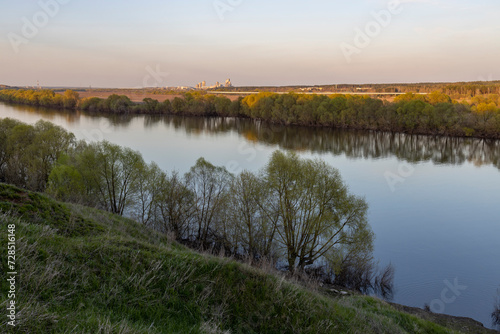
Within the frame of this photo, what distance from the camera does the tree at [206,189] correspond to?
17344 mm

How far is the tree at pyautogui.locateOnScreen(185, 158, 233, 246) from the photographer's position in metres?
17.3

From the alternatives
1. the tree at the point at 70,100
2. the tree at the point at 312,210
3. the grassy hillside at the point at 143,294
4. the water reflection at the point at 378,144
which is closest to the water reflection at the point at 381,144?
the water reflection at the point at 378,144

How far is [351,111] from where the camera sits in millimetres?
60656

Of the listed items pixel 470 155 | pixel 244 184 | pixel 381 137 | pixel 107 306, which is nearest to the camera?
A: pixel 107 306

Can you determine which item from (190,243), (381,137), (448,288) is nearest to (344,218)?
(448,288)

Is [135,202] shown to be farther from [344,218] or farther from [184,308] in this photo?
[184,308]

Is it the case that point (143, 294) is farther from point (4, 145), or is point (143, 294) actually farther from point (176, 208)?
point (4, 145)

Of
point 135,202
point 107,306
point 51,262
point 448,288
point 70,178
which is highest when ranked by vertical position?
point 51,262

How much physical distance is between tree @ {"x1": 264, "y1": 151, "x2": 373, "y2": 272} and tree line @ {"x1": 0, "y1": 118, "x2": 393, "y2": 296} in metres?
0.04

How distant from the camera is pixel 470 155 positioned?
39.6 m

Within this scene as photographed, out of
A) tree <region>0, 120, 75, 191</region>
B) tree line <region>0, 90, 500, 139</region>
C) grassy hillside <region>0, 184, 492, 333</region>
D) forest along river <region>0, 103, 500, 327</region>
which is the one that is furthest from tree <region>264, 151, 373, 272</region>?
tree line <region>0, 90, 500, 139</region>

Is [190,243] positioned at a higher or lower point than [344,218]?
lower

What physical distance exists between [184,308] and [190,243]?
12.4m

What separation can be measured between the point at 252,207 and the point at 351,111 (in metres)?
48.5
